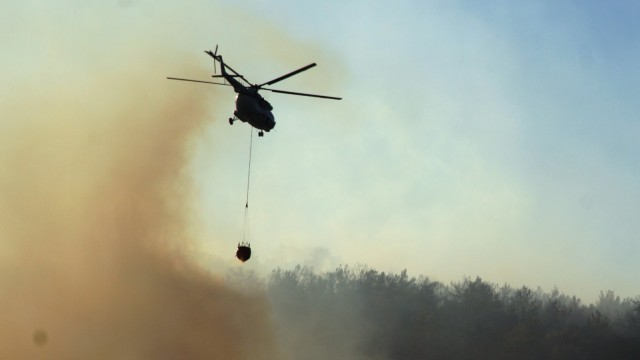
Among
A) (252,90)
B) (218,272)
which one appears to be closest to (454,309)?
(218,272)

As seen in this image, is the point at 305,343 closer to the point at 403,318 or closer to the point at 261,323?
the point at 261,323

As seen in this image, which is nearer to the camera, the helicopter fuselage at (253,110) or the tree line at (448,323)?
the helicopter fuselage at (253,110)

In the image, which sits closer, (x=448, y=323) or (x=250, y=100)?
(x=250, y=100)

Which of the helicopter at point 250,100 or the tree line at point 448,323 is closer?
the helicopter at point 250,100

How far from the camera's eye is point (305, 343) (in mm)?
82188

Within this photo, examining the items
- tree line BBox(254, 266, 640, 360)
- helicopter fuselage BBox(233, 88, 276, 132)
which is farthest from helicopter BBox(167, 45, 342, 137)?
tree line BBox(254, 266, 640, 360)

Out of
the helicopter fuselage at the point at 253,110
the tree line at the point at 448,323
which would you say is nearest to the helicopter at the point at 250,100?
the helicopter fuselage at the point at 253,110

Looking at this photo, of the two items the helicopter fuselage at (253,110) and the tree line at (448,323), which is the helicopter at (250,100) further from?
the tree line at (448,323)

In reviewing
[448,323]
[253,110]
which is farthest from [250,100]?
[448,323]

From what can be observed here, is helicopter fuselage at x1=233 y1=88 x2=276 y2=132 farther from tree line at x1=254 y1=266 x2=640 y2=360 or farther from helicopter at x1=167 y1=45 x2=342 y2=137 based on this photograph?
tree line at x1=254 y1=266 x2=640 y2=360

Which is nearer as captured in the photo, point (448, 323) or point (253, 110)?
point (253, 110)

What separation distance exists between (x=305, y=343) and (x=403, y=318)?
460 inches

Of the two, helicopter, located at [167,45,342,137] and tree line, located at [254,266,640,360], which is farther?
tree line, located at [254,266,640,360]

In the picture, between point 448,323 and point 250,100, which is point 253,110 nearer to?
point 250,100
